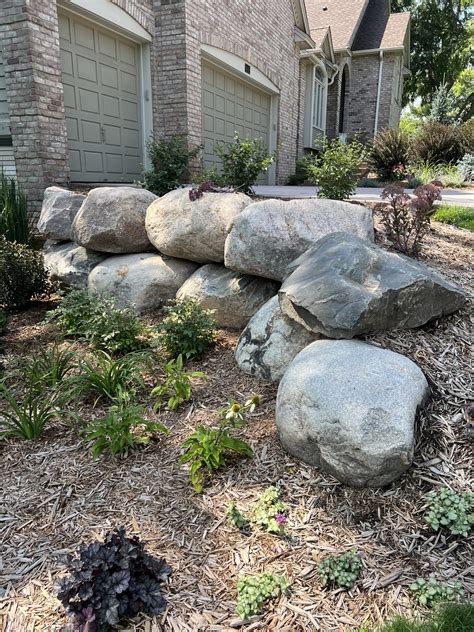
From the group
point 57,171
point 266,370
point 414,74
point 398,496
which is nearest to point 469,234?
point 266,370

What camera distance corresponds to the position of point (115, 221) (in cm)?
488

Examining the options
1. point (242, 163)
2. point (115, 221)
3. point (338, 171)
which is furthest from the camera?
point (242, 163)

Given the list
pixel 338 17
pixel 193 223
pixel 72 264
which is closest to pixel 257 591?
pixel 193 223

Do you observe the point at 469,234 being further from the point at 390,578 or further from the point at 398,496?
the point at 390,578

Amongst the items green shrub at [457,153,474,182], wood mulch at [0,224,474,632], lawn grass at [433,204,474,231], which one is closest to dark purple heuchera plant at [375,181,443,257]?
wood mulch at [0,224,474,632]

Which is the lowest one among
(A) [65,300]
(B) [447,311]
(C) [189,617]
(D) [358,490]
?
(C) [189,617]

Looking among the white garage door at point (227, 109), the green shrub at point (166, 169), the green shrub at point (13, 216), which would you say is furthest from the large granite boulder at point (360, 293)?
the white garage door at point (227, 109)

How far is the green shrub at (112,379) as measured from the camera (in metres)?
3.13

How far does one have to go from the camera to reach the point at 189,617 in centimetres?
181

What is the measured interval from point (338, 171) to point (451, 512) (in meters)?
4.33

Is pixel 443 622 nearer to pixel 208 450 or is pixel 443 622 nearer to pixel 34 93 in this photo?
pixel 208 450

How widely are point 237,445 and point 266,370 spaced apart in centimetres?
87

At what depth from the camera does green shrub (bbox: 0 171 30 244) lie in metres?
5.93

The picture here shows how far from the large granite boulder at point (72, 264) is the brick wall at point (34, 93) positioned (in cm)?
147
